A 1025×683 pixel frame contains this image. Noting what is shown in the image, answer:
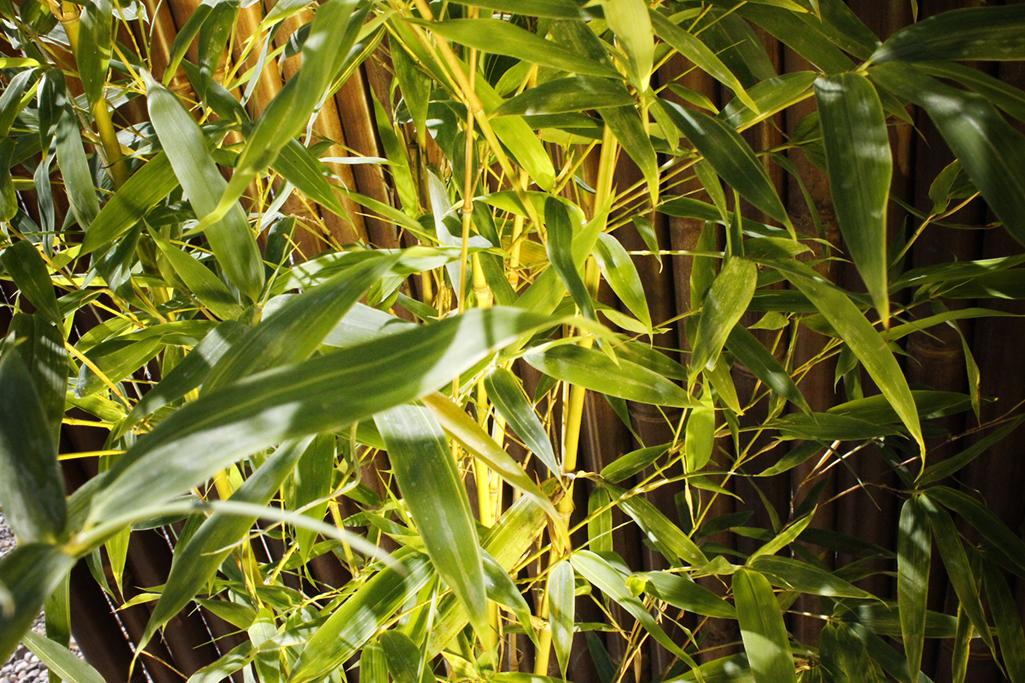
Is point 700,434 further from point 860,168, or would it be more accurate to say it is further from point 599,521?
point 860,168

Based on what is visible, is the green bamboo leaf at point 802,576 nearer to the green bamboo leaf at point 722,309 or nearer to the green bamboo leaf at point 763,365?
the green bamboo leaf at point 763,365

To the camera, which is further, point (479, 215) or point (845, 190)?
point (479, 215)

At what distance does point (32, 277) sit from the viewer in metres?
0.53

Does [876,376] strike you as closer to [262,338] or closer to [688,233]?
[262,338]

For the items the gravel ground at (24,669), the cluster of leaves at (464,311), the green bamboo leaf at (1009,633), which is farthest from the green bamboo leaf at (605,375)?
the gravel ground at (24,669)

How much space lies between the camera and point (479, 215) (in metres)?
0.58

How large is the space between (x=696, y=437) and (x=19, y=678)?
1.51m

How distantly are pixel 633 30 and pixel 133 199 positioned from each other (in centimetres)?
37

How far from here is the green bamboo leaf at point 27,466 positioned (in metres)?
0.27

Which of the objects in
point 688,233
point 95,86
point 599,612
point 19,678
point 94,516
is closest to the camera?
point 94,516

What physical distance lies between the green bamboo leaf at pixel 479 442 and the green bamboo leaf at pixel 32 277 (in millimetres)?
304

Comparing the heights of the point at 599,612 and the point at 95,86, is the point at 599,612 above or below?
below

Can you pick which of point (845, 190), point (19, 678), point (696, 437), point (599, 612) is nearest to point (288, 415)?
point (845, 190)

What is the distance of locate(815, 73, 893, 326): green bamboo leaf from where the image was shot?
0.34m
